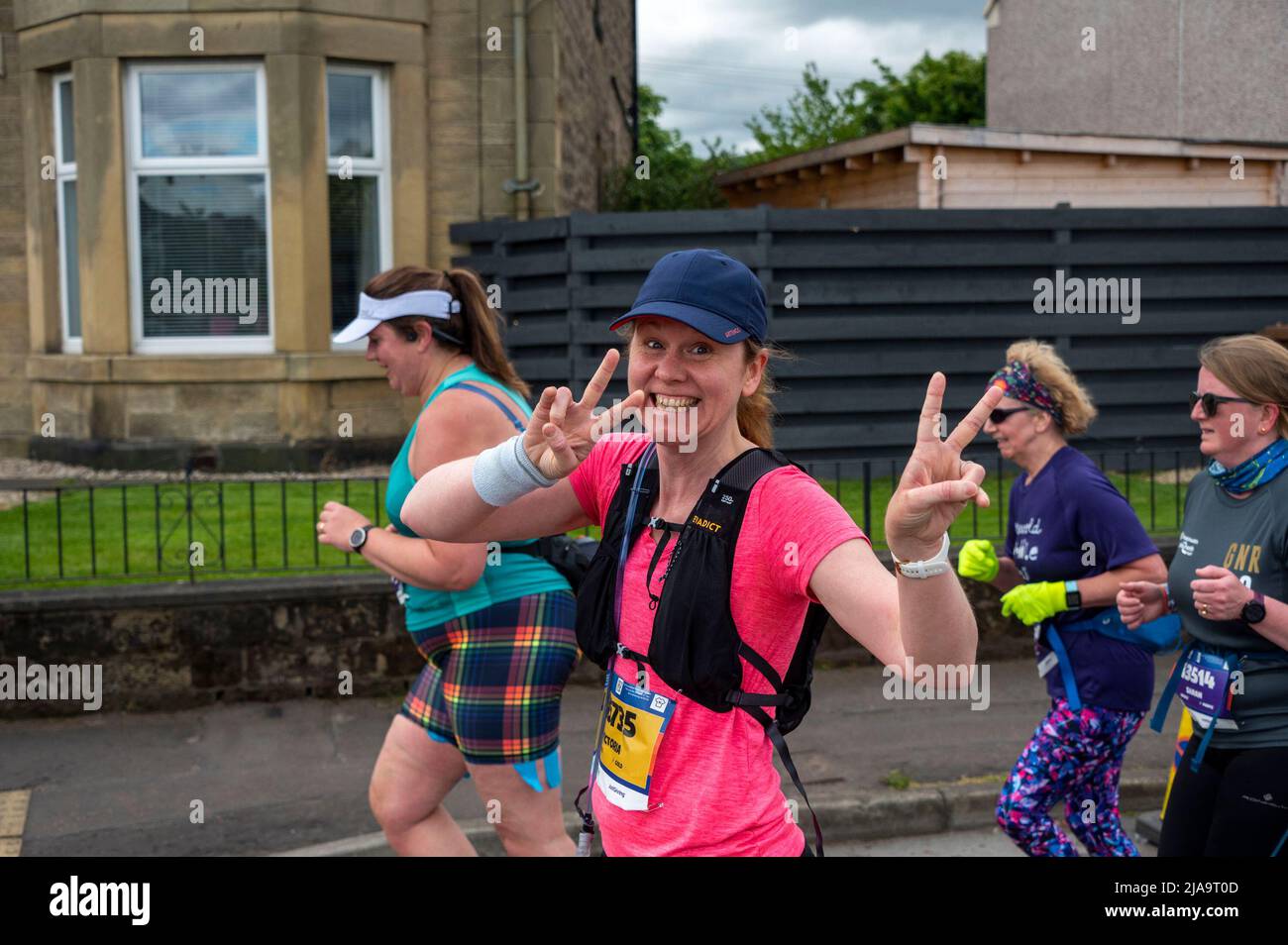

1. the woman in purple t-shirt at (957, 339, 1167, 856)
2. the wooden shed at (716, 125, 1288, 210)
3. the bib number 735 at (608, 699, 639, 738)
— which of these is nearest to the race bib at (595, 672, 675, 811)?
the bib number 735 at (608, 699, 639, 738)

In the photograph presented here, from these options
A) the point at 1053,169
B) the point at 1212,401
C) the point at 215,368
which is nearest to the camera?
the point at 1212,401

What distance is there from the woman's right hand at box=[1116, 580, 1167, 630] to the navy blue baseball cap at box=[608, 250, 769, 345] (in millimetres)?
2259

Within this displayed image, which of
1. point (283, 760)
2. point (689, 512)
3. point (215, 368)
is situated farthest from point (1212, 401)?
point (215, 368)

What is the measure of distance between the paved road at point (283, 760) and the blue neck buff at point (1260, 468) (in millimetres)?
2741

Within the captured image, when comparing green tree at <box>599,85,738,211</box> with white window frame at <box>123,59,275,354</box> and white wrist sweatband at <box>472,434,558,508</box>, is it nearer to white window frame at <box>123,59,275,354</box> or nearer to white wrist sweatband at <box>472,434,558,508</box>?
white window frame at <box>123,59,275,354</box>

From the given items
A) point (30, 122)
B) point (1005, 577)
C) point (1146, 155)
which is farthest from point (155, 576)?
point (1146, 155)

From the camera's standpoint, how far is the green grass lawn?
8391mm

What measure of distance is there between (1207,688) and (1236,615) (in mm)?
294

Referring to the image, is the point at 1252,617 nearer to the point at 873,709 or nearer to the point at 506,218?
the point at 873,709

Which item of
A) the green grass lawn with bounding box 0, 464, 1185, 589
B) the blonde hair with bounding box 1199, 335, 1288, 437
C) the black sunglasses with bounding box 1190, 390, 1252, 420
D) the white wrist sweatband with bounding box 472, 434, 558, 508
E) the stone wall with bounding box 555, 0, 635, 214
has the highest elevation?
the stone wall with bounding box 555, 0, 635, 214

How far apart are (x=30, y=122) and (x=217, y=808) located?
990 cm

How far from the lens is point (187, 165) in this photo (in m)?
13.4

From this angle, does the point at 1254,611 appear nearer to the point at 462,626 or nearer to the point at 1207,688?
the point at 1207,688

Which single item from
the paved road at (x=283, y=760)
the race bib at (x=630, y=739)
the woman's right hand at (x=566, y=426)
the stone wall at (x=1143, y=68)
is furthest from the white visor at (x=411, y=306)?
the stone wall at (x=1143, y=68)
